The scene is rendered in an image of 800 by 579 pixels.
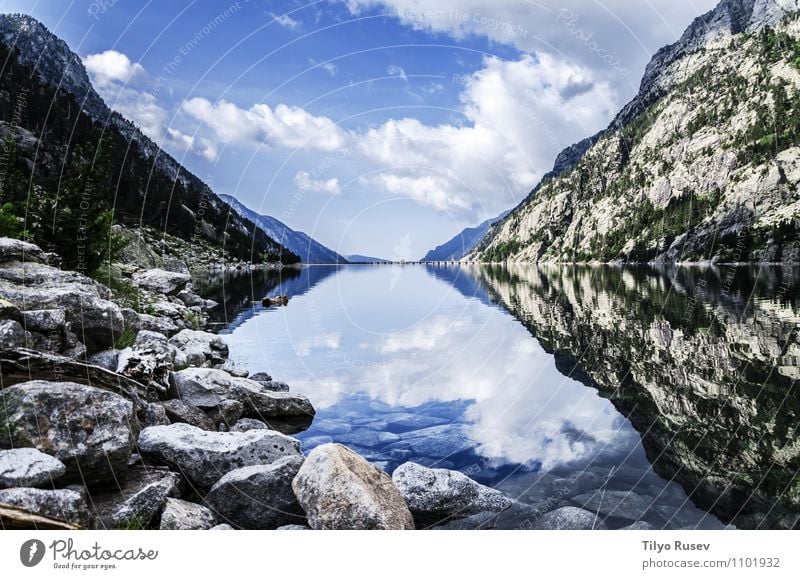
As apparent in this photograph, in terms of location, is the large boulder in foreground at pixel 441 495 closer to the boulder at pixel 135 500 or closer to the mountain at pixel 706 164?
the boulder at pixel 135 500

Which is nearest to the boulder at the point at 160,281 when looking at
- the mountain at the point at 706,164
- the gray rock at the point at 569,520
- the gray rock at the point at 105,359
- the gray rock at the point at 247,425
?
the gray rock at the point at 105,359

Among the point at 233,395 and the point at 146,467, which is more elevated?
the point at 233,395

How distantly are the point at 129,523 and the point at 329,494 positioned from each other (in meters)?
2.03

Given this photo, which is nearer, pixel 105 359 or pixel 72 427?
pixel 72 427

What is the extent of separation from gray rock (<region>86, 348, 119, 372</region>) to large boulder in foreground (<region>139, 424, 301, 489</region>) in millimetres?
2891

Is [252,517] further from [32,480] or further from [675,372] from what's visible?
[675,372]

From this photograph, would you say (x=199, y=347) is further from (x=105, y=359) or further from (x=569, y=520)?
(x=569, y=520)

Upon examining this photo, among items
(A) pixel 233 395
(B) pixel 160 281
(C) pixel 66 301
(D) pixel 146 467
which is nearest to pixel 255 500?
(D) pixel 146 467

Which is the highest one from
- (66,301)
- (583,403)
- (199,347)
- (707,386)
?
(66,301)

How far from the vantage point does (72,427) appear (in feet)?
17.4

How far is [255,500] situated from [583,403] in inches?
348

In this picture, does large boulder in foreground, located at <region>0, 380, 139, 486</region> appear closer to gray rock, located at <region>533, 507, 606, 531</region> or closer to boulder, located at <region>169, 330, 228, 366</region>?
gray rock, located at <region>533, 507, 606, 531</region>

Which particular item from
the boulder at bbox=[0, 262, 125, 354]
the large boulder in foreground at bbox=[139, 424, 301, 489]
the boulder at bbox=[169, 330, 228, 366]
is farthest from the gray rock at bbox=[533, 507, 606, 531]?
the boulder at bbox=[169, 330, 228, 366]

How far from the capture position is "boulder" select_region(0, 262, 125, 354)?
834 cm
